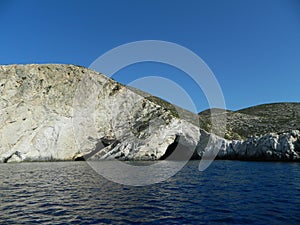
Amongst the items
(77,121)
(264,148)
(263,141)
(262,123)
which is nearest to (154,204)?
(264,148)

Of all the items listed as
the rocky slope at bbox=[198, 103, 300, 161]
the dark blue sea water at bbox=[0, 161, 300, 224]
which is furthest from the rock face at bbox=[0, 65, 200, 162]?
the dark blue sea water at bbox=[0, 161, 300, 224]

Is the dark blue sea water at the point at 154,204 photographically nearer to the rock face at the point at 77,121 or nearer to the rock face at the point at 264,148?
the rock face at the point at 264,148

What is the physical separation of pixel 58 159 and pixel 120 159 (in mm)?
20393

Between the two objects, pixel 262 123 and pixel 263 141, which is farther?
pixel 262 123

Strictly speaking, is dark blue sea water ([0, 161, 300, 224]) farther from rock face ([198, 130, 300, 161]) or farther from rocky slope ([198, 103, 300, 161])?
rocky slope ([198, 103, 300, 161])

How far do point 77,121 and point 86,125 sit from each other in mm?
3350

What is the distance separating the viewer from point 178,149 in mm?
95938

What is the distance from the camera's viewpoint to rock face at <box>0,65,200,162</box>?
277ft

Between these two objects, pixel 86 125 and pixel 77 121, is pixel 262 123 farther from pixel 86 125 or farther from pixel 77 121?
pixel 77 121

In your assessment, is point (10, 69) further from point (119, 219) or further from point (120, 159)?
point (119, 219)

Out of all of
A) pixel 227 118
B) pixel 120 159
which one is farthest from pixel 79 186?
pixel 227 118

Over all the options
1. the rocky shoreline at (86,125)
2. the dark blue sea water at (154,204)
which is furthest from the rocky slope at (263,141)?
the dark blue sea water at (154,204)

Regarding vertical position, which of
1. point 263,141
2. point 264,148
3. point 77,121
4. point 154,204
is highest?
point 77,121

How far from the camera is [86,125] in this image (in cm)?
9412
